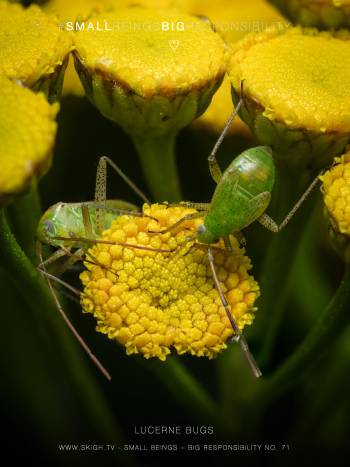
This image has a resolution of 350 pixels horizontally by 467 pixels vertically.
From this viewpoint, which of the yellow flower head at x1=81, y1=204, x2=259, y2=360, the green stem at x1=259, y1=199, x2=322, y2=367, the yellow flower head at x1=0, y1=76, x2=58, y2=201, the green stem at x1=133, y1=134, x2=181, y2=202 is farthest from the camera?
the green stem at x1=259, y1=199, x2=322, y2=367

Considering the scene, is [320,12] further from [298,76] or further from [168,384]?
[168,384]

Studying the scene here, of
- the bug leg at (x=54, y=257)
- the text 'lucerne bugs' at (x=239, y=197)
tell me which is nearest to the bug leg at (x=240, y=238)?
the text 'lucerne bugs' at (x=239, y=197)

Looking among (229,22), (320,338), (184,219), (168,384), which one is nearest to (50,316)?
(168,384)

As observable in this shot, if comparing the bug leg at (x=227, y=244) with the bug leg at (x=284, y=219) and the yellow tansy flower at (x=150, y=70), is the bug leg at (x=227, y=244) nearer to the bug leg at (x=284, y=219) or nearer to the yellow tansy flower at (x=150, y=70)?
the bug leg at (x=284, y=219)

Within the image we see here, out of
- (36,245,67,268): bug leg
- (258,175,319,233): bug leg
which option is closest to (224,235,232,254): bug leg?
(258,175,319,233): bug leg

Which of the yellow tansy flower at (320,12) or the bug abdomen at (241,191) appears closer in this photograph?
the bug abdomen at (241,191)

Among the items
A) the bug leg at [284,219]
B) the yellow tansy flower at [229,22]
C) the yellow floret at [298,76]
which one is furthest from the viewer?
the yellow tansy flower at [229,22]

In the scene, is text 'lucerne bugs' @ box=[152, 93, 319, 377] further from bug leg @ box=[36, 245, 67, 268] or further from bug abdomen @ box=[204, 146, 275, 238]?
bug leg @ box=[36, 245, 67, 268]
